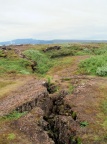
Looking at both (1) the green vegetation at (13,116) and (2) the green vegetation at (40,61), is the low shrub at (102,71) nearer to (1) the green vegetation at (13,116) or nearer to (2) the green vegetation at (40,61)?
(2) the green vegetation at (40,61)

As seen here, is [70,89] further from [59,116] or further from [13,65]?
[13,65]

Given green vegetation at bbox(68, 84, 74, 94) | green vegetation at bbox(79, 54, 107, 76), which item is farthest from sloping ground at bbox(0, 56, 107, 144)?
green vegetation at bbox(79, 54, 107, 76)

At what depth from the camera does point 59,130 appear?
27.2 meters

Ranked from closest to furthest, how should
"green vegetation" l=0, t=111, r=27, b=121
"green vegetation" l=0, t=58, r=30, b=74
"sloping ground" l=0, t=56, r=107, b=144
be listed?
1. "sloping ground" l=0, t=56, r=107, b=144
2. "green vegetation" l=0, t=111, r=27, b=121
3. "green vegetation" l=0, t=58, r=30, b=74

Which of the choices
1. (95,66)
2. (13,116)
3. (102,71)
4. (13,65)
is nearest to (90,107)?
(13,116)

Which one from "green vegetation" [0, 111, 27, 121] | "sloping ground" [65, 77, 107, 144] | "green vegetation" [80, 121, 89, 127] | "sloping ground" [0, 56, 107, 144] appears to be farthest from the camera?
"green vegetation" [0, 111, 27, 121]

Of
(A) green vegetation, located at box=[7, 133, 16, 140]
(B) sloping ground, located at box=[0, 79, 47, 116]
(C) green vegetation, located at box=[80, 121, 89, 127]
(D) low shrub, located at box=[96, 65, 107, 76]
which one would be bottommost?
(A) green vegetation, located at box=[7, 133, 16, 140]

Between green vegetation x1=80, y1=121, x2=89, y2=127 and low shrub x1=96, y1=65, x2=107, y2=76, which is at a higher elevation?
low shrub x1=96, y1=65, x2=107, y2=76

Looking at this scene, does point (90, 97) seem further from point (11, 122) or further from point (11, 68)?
point (11, 68)

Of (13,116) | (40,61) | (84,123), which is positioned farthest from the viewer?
(40,61)

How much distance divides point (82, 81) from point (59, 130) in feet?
49.2

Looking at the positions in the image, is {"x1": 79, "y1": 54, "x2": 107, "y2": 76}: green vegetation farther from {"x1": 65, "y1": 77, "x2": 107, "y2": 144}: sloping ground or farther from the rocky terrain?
the rocky terrain

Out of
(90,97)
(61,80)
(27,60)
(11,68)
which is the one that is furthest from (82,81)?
(27,60)

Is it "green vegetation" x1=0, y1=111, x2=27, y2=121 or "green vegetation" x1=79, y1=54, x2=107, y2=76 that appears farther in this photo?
"green vegetation" x1=79, y1=54, x2=107, y2=76
